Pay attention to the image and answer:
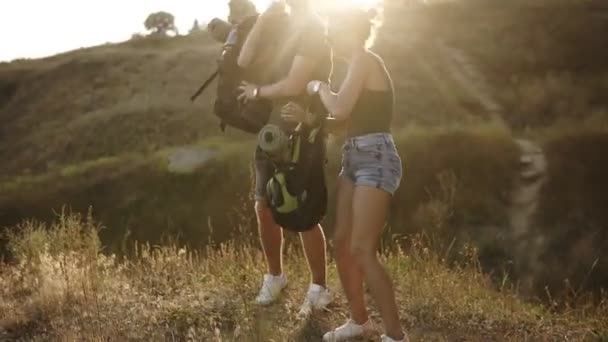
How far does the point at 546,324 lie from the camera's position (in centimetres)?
499

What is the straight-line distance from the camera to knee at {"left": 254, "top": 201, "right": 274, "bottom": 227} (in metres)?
4.89

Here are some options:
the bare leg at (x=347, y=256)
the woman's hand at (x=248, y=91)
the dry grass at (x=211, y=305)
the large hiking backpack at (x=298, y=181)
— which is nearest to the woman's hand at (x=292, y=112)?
the large hiking backpack at (x=298, y=181)

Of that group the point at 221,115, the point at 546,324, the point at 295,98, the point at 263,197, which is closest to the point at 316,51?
the point at 295,98

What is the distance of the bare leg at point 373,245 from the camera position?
382 centimetres

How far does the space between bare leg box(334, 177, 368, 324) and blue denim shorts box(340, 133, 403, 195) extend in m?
0.15

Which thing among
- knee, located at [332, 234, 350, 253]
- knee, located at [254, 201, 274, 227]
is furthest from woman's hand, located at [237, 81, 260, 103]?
knee, located at [332, 234, 350, 253]

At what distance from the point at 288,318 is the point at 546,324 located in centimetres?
184

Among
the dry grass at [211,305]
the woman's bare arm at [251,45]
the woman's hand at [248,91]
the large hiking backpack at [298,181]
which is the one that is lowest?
the dry grass at [211,305]

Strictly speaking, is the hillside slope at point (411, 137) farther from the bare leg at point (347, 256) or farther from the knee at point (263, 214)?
the bare leg at point (347, 256)

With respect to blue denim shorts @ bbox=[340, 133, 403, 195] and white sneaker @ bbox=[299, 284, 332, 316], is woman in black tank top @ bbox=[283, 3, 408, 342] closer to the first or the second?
blue denim shorts @ bbox=[340, 133, 403, 195]

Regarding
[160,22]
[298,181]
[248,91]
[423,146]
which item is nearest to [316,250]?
[298,181]

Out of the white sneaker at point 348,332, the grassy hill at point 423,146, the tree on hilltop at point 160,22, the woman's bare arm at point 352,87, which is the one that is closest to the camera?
the woman's bare arm at point 352,87

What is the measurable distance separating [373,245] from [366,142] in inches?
22.3

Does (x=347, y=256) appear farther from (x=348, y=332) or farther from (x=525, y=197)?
(x=525, y=197)
